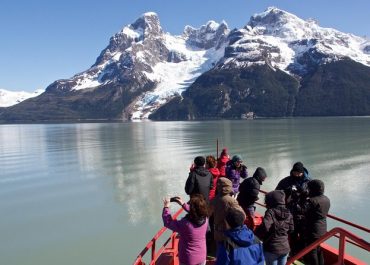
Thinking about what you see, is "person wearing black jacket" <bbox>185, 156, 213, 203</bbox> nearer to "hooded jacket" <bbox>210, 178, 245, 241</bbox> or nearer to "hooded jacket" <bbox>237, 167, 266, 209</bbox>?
"hooded jacket" <bbox>237, 167, 266, 209</bbox>

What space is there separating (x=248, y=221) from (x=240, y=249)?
4.28 metres

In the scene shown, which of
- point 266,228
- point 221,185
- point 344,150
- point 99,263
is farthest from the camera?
point 344,150

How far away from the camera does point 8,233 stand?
22.5m

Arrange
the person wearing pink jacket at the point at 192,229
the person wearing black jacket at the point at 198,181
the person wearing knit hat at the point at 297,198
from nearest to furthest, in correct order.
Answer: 1. the person wearing pink jacket at the point at 192,229
2. the person wearing knit hat at the point at 297,198
3. the person wearing black jacket at the point at 198,181

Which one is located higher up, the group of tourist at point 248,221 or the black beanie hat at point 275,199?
the black beanie hat at point 275,199

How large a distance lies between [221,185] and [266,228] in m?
1.49

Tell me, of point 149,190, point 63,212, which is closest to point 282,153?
point 149,190

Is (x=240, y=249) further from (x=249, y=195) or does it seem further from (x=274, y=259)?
(x=249, y=195)

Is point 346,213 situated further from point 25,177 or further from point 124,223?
point 25,177

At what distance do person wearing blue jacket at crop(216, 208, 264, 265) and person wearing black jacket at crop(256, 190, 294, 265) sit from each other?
1.64 meters

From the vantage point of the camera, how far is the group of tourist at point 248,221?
6.70 meters

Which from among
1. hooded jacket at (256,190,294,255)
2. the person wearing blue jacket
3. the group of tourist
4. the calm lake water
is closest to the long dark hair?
the group of tourist

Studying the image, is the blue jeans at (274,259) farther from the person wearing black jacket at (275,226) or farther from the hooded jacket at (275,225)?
the hooded jacket at (275,225)

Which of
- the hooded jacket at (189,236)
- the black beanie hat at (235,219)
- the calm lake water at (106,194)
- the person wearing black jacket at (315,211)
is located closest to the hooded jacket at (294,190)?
the person wearing black jacket at (315,211)
